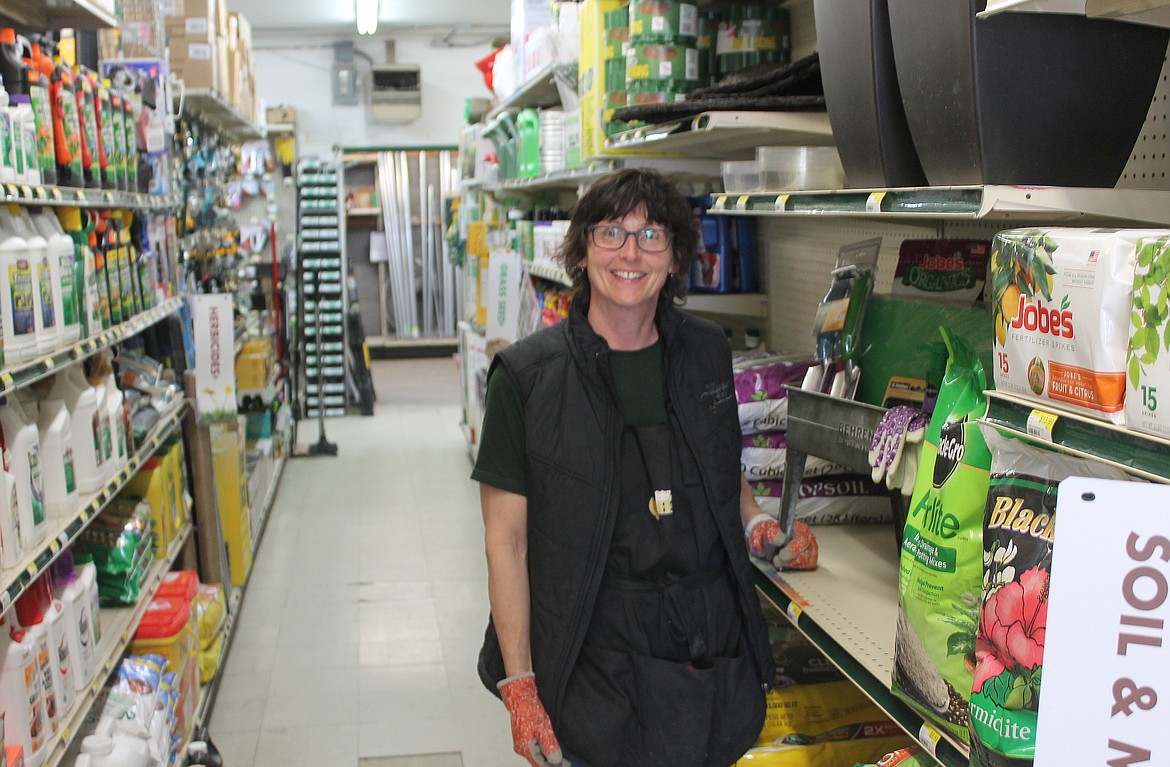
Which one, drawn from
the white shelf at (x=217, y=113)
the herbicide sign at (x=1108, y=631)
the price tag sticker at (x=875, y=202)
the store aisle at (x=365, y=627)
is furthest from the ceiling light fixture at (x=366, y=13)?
the herbicide sign at (x=1108, y=631)

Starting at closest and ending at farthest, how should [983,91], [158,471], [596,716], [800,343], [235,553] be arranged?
[983,91]
[596,716]
[800,343]
[158,471]
[235,553]

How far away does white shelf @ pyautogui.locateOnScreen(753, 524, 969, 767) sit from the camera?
5.23 ft

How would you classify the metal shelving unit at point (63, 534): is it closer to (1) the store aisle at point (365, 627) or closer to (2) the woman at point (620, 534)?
(2) the woman at point (620, 534)

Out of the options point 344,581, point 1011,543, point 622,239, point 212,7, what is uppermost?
point 212,7

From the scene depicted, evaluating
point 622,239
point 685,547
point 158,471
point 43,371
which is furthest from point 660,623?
point 158,471

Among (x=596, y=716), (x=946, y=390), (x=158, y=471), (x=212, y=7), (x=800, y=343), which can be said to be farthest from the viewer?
(x=212, y=7)

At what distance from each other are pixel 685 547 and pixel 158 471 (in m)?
2.19

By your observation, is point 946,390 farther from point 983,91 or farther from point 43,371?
point 43,371

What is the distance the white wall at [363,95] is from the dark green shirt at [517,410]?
10.4 metres

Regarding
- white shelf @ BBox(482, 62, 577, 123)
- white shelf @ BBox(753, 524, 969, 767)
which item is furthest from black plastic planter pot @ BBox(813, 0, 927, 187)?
white shelf @ BBox(482, 62, 577, 123)

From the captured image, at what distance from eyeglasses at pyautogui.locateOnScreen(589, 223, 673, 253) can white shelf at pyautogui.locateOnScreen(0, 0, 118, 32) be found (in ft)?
5.19

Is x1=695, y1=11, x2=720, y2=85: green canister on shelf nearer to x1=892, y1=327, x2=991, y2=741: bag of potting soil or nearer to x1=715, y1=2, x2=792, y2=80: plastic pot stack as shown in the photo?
x1=715, y1=2, x2=792, y2=80: plastic pot stack

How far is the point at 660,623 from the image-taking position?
202cm

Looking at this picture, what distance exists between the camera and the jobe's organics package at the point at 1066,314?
103 centimetres
